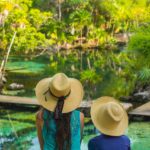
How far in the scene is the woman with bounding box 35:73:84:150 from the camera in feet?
10.6

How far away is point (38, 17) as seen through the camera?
18.9 meters

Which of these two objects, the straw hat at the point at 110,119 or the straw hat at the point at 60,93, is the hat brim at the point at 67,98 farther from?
the straw hat at the point at 110,119

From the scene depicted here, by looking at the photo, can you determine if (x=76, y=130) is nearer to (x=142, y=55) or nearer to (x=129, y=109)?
(x=129, y=109)

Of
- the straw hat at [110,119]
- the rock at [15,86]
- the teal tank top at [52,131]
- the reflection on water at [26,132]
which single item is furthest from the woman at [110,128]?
the rock at [15,86]

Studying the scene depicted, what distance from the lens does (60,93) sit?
3221 millimetres

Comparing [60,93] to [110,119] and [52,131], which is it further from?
[110,119]

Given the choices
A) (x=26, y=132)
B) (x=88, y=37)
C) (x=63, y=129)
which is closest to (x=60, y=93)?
(x=63, y=129)

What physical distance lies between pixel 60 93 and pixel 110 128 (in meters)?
0.41

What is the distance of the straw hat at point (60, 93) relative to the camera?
322 cm

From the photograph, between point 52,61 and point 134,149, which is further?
point 52,61

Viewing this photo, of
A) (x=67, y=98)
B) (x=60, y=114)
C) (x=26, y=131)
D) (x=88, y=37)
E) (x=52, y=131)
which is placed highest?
(x=67, y=98)

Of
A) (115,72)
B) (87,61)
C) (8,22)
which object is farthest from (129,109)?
(87,61)

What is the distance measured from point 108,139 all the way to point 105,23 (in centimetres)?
3575

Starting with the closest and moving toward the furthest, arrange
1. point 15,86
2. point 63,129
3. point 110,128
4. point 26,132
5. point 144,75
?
point 110,128
point 63,129
point 26,132
point 144,75
point 15,86
